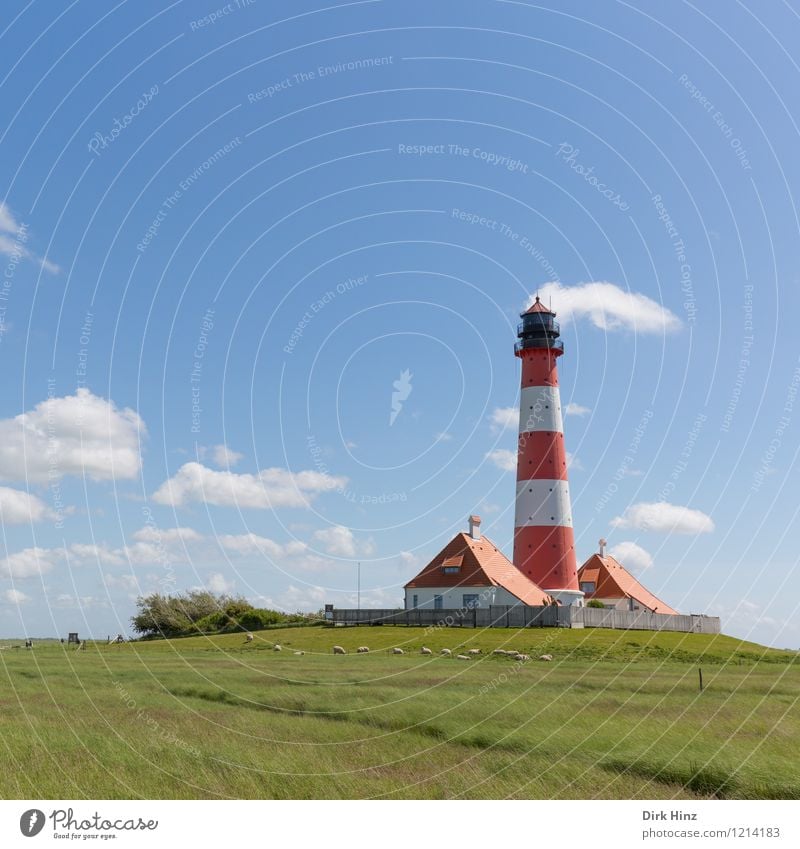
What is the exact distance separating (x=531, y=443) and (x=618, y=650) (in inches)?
797

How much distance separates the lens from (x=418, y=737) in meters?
20.3

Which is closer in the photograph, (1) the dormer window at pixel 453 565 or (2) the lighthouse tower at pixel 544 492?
(2) the lighthouse tower at pixel 544 492

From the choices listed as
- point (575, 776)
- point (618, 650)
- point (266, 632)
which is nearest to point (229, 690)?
point (575, 776)

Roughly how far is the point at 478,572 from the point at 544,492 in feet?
27.7

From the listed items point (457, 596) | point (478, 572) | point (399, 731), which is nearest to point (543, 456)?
point (478, 572)

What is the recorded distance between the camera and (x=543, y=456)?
62.0m

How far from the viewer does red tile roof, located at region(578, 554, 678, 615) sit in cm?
7262

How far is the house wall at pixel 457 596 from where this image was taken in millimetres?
62219

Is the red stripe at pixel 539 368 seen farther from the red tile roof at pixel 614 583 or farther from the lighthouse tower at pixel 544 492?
the red tile roof at pixel 614 583

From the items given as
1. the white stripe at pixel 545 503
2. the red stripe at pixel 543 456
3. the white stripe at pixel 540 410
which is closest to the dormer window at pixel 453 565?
the white stripe at pixel 545 503

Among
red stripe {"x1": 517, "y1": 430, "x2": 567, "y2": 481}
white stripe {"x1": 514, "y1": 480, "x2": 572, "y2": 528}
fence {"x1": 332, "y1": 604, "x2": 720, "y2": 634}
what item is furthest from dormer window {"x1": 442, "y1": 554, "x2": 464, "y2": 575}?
red stripe {"x1": 517, "y1": 430, "x2": 567, "y2": 481}

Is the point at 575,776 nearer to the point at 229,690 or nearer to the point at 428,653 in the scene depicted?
the point at 229,690

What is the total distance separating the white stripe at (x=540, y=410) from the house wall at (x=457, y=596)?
12.2 m
